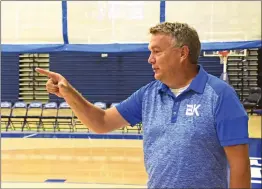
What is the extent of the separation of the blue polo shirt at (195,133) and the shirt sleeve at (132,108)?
0.18 m

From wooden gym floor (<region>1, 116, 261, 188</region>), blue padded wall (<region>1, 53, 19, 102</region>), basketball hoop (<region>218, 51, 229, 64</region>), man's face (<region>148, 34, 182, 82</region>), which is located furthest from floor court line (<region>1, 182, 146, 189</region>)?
blue padded wall (<region>1, 53, 19, 102</region>)

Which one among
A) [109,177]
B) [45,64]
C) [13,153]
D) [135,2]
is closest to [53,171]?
[109,177]

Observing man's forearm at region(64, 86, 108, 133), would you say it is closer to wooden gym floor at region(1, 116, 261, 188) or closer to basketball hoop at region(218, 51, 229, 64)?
wooden gym floor at region(1, 116, 261, 188)

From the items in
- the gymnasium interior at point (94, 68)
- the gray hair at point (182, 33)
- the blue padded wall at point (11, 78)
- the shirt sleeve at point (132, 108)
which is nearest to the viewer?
the gray hair at point (182, 33)

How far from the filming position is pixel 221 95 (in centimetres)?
171

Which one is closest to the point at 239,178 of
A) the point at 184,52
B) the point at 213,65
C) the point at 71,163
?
the point at 184,52

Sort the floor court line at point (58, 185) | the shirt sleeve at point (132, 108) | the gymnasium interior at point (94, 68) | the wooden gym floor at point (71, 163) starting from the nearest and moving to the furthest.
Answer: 1. the shirt sleeve at point (132, 108)
2. the gymnasium interior at point (94, 68)
3. the floor court line at point (58, 185)
4. the wooden gym floor at point (71, 163)

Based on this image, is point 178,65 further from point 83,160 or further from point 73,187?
point 83,160

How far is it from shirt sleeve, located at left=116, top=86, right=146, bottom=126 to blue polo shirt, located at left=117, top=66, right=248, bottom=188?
0.18 metres

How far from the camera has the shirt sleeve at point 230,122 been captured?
1656 mm

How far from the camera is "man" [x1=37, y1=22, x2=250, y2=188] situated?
1.67m

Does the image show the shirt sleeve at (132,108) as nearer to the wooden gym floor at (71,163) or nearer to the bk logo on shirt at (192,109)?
the bk logo on shirt at (192,109)

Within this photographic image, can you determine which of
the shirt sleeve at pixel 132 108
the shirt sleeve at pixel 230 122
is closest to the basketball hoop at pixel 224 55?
the shirt sleeve at pixel 132 108

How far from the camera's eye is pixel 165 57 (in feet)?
5.91
